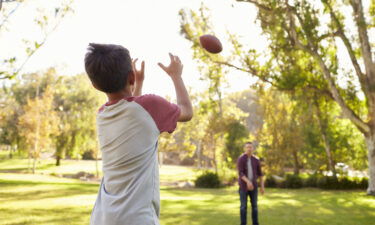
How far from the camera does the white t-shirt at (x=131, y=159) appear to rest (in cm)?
184

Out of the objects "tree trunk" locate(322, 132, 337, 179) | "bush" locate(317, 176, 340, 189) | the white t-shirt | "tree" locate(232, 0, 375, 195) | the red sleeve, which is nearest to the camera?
the white t-shirt

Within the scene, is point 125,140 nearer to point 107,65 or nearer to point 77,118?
point 107,65

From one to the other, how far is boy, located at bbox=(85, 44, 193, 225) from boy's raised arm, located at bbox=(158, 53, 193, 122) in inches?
3.7

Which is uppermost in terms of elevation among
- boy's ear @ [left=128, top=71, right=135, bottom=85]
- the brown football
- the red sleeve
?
the brown football

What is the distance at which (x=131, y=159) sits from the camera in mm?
1900

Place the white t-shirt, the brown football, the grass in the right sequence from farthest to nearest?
the grass
the brown football
the white t-shirt

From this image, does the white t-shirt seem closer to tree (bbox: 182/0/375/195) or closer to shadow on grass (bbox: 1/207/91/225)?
shadow on grass (bbox: 1/207/91/225)

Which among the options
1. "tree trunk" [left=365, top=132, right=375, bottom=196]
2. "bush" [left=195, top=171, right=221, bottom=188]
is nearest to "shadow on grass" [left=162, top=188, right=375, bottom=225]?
"tree trunk" [left=365, top=132, right=375, bottom=196]

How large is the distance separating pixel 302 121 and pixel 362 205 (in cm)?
1799

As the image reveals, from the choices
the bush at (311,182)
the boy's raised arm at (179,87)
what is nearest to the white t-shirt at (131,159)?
the boy's raised arm at (179,87)

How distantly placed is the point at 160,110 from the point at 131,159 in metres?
0.34

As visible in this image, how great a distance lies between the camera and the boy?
1852mm

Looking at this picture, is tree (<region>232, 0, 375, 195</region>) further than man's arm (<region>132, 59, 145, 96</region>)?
Yes

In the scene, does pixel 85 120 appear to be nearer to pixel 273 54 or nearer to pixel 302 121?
pixel 302 121
